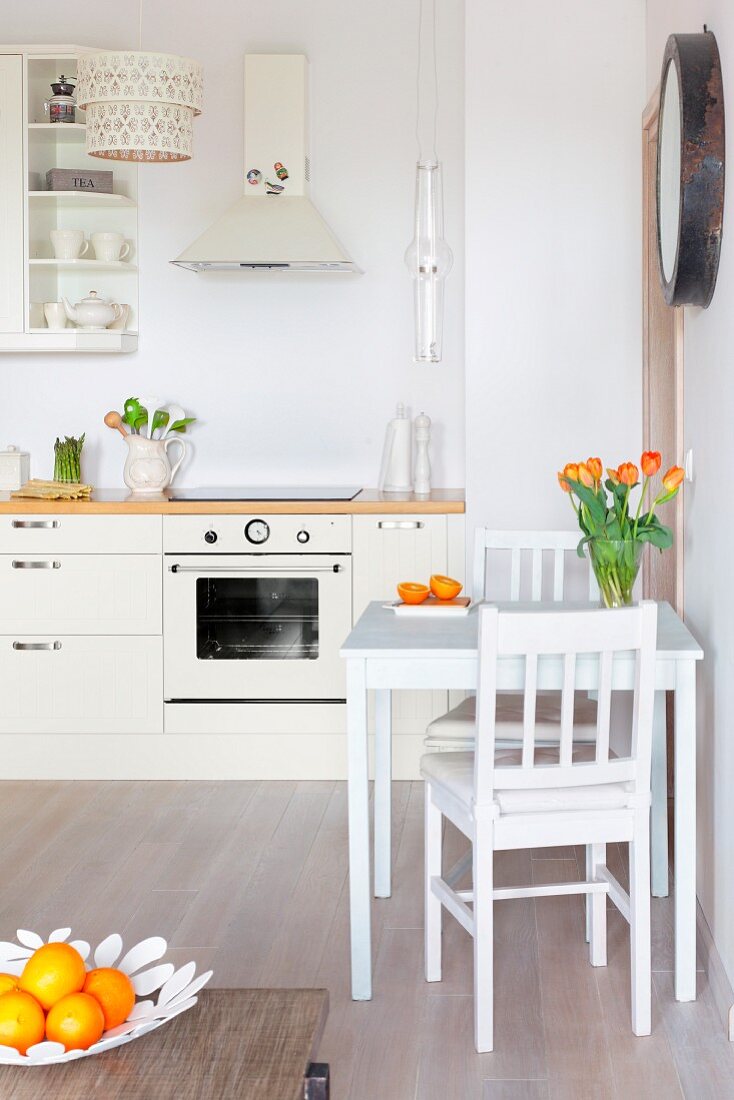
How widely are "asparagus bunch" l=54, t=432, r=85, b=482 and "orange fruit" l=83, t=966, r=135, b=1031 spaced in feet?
11.0

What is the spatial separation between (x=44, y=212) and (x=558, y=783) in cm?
315

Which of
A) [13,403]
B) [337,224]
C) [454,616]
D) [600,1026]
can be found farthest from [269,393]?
[600,1026]

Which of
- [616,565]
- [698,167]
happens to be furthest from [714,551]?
[698,167]

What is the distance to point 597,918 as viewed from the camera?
271cm

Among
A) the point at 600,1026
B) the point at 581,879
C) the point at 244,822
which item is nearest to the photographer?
the point at 600,1026

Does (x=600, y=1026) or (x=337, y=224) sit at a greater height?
(x=337, y=224)

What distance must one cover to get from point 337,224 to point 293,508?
1.21 metres

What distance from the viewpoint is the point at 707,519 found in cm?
289

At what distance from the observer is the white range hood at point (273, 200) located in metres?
4.32

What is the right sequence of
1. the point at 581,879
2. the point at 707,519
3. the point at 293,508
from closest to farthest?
the point at 707,519 → the point at 581,879 → the point at 293,508

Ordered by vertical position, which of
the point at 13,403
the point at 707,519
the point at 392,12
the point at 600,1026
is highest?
the point at 392,12

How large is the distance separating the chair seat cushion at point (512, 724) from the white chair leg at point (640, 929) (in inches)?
18.1

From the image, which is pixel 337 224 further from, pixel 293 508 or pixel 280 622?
pixel 280 622

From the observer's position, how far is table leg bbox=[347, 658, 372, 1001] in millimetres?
2592
